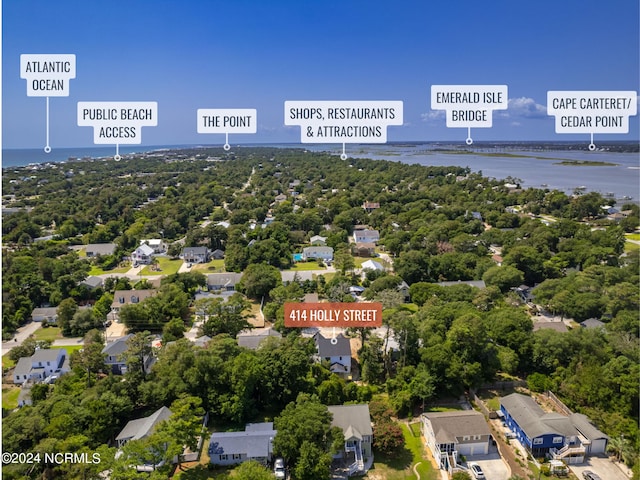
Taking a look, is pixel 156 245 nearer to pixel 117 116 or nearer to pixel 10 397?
pixel 10 397

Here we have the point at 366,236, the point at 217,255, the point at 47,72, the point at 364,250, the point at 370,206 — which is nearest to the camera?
the point at 47,72

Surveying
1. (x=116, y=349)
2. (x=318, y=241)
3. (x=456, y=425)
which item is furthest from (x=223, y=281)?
(x=456, y=425)

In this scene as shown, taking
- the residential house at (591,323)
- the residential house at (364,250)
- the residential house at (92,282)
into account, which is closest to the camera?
the residential house at (591,323)

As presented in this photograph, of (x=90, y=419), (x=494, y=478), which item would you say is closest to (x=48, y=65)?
(x=90, y=419)

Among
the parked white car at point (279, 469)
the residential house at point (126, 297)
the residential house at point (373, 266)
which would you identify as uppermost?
the residential house at point (373, 266)

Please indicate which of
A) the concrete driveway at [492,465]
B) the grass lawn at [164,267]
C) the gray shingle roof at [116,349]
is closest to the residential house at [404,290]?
the concrete driveway at [492,465]

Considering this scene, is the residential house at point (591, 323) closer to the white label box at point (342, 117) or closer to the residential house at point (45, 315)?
the white label box at point (342, 117)

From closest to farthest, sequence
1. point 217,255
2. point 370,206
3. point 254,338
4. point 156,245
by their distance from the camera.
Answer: point 254,338 → point 217,255 → point 156,245 → point 370,206
